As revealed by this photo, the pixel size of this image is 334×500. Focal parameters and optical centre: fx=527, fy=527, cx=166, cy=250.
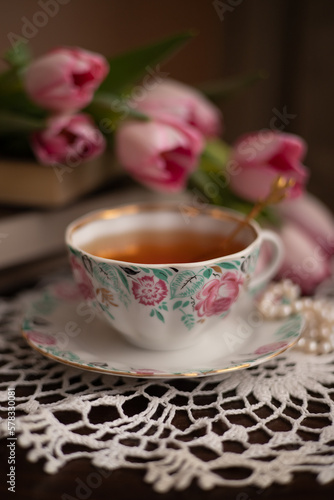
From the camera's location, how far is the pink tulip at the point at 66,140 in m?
0.72

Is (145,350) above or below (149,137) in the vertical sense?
below

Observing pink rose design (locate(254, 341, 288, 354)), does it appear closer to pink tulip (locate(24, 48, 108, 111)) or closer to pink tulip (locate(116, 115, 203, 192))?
pink tulip (locate(116, 115, 203, 192))

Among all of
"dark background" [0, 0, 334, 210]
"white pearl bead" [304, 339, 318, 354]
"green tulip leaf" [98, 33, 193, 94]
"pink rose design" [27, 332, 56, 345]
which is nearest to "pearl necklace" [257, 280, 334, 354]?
"white pearl bead" [304, 339, 318, 354]

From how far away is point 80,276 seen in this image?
59 cm

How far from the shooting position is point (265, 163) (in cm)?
73

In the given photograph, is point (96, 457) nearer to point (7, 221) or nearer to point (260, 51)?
point (7, 221)

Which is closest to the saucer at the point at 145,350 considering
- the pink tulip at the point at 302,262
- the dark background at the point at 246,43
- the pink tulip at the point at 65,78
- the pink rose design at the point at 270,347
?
the pink rose design at the point at 270,347

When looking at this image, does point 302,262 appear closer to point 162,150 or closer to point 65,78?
point 162,150

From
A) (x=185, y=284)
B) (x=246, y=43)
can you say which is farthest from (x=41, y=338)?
(x=246, y=43)

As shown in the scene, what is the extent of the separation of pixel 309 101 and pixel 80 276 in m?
0.87

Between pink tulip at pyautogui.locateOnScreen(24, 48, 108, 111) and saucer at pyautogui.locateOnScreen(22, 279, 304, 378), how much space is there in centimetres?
27

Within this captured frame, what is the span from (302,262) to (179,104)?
31 cm

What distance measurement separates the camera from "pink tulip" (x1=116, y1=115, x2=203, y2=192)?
2.31 feet

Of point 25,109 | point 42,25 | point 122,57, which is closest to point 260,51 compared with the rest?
point 42,25
